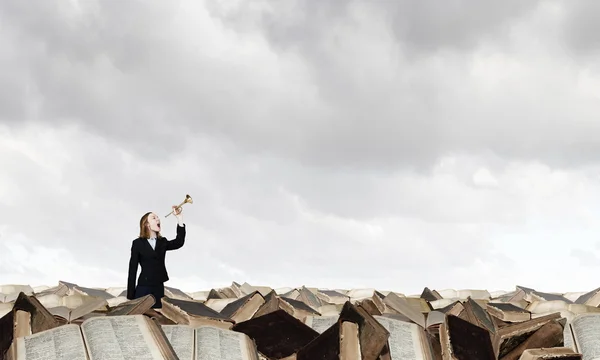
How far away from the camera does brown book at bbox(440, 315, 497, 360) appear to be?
10.8ft

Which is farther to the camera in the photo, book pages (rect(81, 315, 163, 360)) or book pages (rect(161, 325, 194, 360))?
book pages (rect(161, 325, 194, 360))

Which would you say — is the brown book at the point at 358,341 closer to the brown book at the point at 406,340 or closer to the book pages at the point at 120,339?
the brown book at the point at 406,340

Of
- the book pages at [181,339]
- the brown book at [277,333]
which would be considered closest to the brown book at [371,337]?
the brown book at [277,333]

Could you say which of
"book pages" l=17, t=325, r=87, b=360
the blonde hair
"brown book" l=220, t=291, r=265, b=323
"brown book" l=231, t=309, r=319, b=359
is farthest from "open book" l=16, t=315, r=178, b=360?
the blonde hair

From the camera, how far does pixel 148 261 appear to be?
18.9ft

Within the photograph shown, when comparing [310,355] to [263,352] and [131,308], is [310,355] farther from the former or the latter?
[131,308]

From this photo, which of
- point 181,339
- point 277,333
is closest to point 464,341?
point 277,333

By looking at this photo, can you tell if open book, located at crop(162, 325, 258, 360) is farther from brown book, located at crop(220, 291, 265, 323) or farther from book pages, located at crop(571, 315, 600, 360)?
book pages, located at crop(571, 315, 600, 360)

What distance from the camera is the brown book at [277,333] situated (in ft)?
10.8

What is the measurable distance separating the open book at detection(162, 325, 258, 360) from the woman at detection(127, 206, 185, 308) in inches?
98.0

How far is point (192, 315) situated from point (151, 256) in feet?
7.33

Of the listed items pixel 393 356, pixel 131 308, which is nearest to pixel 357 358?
pixel 393 356

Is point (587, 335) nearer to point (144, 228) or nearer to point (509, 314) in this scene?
point (509, 314)

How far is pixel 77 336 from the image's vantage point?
2.91 m
